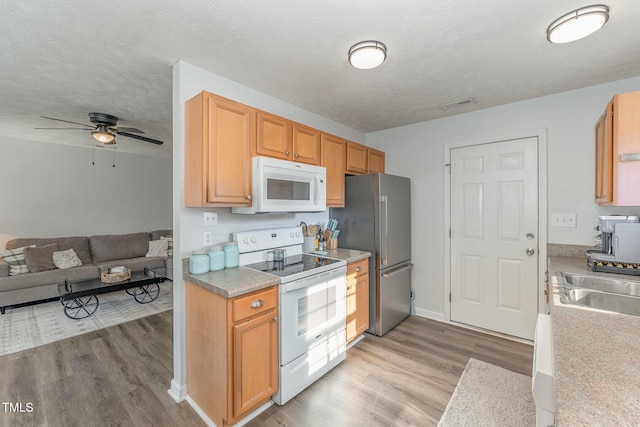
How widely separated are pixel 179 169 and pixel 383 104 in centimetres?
203

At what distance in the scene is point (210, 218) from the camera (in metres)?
2.16

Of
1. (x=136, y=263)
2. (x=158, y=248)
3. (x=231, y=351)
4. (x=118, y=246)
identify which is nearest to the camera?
(x=231, y=351)

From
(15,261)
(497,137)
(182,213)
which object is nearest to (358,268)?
(182,213)

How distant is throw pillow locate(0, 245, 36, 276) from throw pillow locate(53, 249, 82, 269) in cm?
32

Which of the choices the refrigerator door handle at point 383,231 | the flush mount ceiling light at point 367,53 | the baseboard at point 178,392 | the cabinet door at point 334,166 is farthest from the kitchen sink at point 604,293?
the baseboard at point 178,392

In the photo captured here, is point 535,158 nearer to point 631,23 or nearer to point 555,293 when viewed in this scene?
point 631,23

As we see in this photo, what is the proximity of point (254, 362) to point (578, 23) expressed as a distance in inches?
107

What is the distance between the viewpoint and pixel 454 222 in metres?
3.17

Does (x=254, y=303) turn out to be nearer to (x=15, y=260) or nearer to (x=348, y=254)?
(x=348, y=254)

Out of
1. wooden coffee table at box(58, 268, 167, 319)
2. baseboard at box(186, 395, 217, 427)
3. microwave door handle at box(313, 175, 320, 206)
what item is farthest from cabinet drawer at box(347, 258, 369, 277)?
wooden coffee table at box(58, 268, 167, 319)

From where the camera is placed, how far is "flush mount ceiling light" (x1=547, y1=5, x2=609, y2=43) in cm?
144

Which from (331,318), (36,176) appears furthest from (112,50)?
(36,176)

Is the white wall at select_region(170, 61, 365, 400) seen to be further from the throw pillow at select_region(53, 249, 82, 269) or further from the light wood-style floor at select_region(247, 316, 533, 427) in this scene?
the throw pillow at select_region(53, 249, 82, 269)

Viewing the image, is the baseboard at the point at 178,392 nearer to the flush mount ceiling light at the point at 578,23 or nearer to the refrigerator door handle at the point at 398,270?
the refrigerator door handle at the point at 398,270
